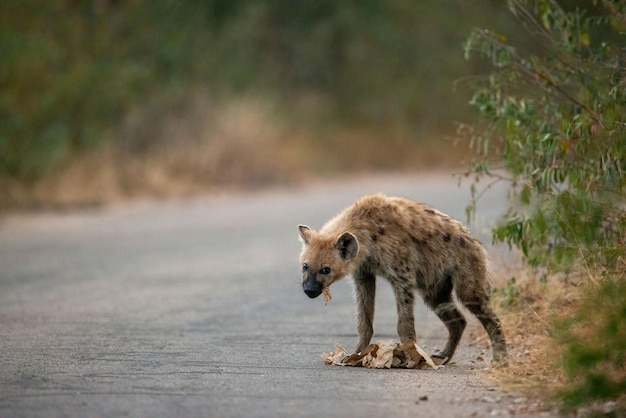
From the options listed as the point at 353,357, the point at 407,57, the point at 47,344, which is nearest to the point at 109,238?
the point at 47,344

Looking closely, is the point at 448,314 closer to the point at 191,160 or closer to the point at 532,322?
the point at 532,322

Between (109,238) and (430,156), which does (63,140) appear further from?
(430,156)

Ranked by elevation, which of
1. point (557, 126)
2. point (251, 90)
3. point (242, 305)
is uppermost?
point (251, 90)

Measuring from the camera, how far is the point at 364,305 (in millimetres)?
9445

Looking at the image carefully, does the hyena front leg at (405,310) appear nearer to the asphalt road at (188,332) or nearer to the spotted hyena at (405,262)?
the spotted hyena at (405,262)

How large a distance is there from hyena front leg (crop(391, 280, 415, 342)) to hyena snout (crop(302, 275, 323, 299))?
1.85 feet

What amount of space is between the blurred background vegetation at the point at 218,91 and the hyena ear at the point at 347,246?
6.77 metres

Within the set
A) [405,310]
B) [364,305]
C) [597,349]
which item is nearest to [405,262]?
[405,310]

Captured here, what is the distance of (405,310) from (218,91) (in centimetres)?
2438

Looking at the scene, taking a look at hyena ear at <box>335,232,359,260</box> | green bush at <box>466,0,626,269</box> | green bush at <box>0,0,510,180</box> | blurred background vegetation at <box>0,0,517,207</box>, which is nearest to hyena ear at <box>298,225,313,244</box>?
hyena ear at <box>335,232,359,260</box>

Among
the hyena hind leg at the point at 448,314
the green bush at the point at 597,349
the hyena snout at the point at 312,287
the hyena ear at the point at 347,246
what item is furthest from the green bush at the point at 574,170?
the hyena snout at the point at 312,287

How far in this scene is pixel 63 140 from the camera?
2570 centimetres

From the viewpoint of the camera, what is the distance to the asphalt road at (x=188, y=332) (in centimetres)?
726

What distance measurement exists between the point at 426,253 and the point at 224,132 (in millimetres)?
22146
